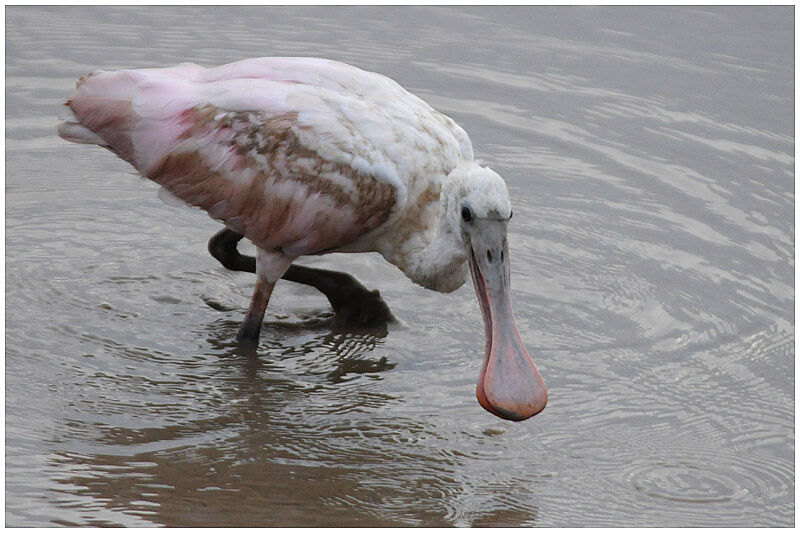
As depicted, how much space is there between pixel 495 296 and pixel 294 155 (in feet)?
4.59

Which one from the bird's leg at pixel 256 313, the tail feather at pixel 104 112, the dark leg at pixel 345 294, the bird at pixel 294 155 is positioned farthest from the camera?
the dark leg at pixel 345 294

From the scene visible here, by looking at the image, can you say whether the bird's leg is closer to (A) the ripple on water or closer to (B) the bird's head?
(B) the bird's head

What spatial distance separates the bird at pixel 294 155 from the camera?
7.12 meters

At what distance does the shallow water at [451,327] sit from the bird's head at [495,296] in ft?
1.19

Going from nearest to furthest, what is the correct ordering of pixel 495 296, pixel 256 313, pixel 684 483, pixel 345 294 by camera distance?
1. pixel 684 483
2. pixel 495 296
3. pixel 256 313
4. pixel 345 294

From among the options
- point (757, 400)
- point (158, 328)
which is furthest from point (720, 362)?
point (158, 328)

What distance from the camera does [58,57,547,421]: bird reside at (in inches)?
280

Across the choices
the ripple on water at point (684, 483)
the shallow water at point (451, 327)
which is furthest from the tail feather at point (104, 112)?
the ripple on water at point (684, 483)

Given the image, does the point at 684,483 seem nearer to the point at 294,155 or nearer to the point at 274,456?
the point at 274,456

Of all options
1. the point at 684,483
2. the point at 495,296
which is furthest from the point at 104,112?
the point at 684,483

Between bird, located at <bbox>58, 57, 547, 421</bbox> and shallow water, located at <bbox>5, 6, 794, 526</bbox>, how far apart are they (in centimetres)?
65

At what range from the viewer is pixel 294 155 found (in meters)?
7.19

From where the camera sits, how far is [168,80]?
7500 mm

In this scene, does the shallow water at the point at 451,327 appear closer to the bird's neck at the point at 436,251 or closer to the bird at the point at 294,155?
the bird's neck at the point at 436,251
